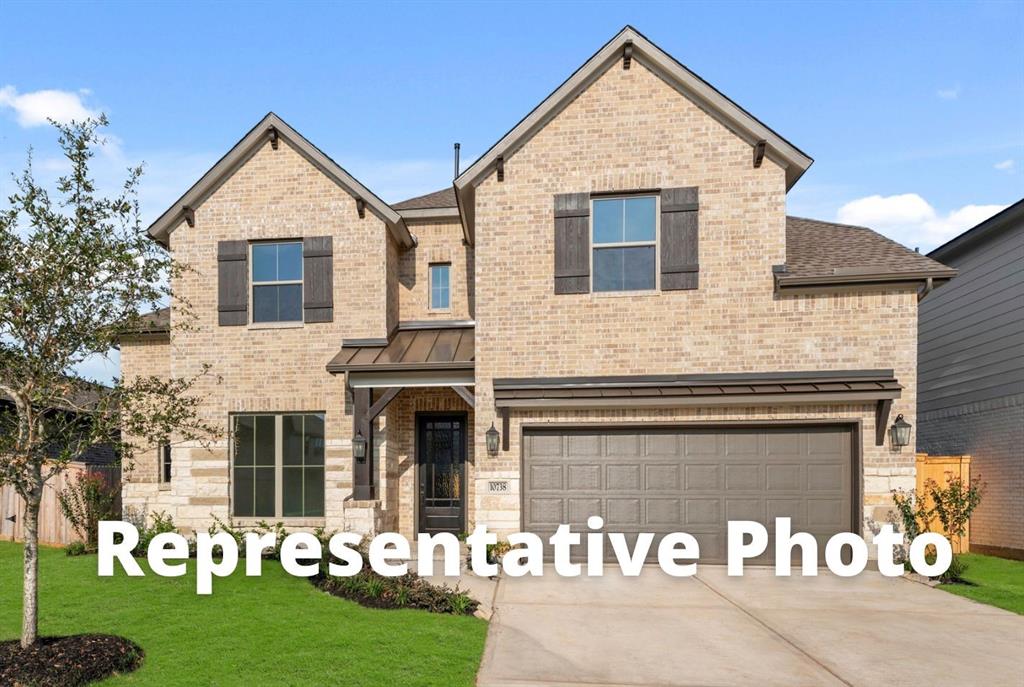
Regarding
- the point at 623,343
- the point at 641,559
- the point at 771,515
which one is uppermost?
the point at 623,343

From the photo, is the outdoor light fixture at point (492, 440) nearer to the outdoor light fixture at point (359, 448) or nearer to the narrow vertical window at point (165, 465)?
the outdoor light fixture at point (359, 448)

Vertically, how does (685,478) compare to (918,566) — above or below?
above

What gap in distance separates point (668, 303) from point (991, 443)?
322 inches

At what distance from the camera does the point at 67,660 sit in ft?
19.6

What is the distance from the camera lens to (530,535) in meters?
11.1

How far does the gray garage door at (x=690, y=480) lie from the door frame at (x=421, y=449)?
2524 mm

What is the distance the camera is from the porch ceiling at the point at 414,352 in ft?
39.0

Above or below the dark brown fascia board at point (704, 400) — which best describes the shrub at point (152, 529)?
below

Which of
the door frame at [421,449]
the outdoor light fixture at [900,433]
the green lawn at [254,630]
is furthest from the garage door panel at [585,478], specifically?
the outdoor light fixture at [900,433]

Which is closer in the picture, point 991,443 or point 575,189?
point 575,189

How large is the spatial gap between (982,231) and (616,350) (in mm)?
8926

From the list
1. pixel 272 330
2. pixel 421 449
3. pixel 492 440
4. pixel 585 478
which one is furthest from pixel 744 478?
pixel 272 330

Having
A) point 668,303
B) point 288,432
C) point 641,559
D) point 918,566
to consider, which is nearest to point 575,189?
point 668,303

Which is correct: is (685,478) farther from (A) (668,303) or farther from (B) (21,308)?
(B) (21,308)
